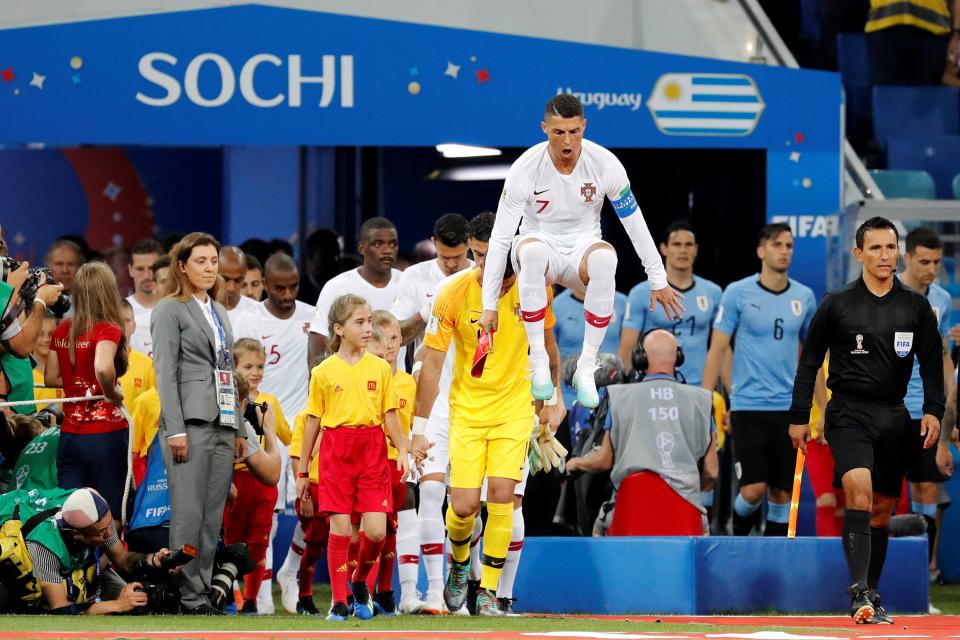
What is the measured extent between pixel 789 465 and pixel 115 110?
5083 millimetres

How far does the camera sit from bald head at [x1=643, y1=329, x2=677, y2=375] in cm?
1003

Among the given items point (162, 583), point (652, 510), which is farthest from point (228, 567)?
point (652, 510)

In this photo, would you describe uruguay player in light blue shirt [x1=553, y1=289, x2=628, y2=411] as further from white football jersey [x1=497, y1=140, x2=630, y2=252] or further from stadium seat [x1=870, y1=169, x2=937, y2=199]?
stadium seat [x1=870, y1=169, x2=937, y2=199]

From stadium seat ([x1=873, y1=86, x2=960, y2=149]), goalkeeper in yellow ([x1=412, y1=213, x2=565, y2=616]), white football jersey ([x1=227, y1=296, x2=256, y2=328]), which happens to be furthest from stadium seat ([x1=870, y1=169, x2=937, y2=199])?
goalkeeper in yellow ([x1=412, y1=213, x2=565, y2=616])

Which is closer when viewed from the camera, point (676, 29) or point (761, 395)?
point (761, 395)

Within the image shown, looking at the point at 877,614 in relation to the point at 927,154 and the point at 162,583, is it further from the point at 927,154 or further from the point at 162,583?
the point at 927,154

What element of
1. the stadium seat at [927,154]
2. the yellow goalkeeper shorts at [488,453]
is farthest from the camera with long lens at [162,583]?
the stadium seat at [927,154]

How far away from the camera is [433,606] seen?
9406 mm

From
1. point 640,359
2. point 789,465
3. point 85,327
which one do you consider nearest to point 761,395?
point 789,465

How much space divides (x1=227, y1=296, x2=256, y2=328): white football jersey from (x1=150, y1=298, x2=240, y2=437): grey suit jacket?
7.28ft

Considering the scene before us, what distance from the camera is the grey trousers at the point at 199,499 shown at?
9070 mm

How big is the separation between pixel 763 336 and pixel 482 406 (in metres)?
3.18

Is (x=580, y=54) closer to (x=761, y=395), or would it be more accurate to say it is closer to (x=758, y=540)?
(x=761, y=395)

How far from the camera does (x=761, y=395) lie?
11.4 meters
